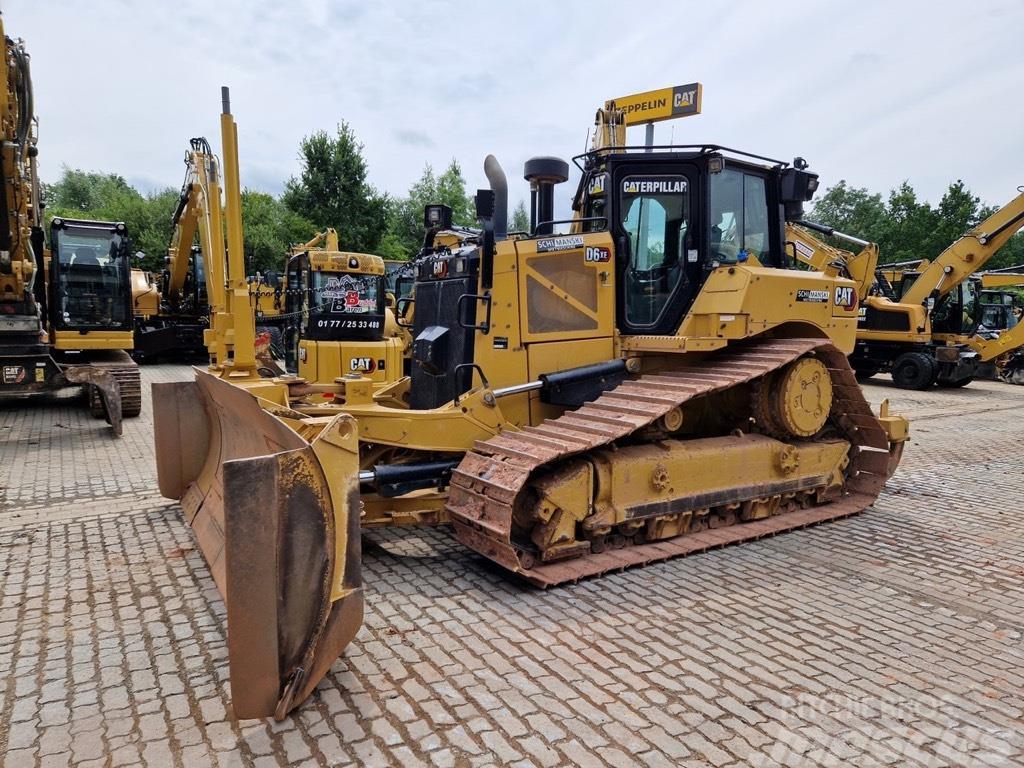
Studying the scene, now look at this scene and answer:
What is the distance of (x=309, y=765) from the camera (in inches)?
105

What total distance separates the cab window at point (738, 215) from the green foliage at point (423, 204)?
28.6 meters

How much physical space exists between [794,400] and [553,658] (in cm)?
329

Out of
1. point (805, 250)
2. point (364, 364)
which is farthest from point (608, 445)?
point (805, 250)

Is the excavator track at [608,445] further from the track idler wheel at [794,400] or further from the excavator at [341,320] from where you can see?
the excavator at [341,320]

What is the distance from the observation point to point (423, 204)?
1649 inches

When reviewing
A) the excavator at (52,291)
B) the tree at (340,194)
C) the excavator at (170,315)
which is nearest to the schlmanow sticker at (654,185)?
the excavator at (52,291)

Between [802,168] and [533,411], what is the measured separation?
3352 millimetres

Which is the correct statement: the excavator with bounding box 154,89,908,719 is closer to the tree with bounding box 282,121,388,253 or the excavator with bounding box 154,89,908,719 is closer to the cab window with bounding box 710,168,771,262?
the cab window with bounding box 710,168,771,262

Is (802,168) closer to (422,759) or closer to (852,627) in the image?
(852,627)

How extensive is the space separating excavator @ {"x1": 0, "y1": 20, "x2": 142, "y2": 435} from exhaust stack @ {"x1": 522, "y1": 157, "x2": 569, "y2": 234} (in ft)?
21.1

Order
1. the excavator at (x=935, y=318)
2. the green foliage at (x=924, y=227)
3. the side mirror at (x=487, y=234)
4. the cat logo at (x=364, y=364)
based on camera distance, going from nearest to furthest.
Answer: the side mirror at (x=487, y=234) → the cat logo at (x=364, y=364) → the excavator at (x=935, y=318) → the green foliage at (x=924, y=227)

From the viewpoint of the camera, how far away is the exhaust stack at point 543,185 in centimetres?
588

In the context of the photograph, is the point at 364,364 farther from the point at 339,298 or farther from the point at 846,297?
the point at 846,297

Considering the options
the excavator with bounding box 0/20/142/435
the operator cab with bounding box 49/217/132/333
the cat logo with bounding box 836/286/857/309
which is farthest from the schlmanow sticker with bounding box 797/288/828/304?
the operator cab with bounding box 49/217/132/333
